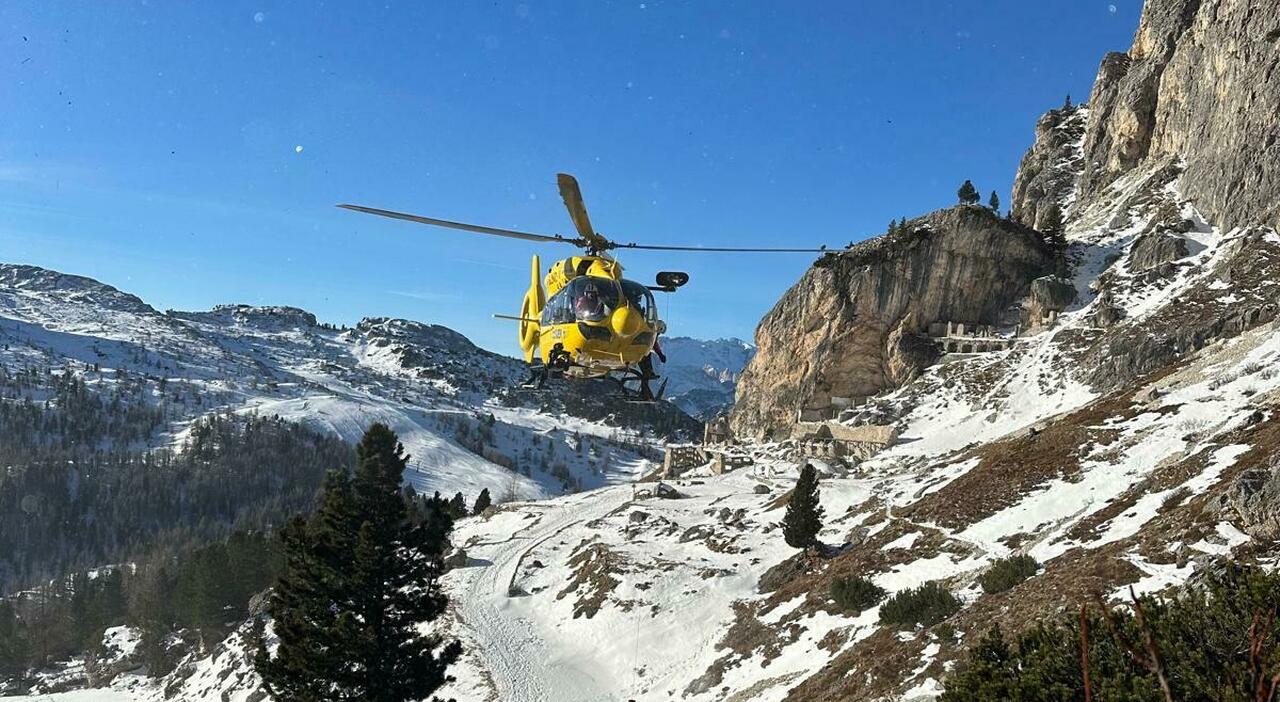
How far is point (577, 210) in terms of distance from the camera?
755 inches

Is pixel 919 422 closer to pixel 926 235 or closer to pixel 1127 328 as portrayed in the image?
pixel 1127 328

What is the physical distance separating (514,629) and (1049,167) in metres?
95.4

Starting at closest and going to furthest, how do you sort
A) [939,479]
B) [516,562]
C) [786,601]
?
[786,601] → [939,479] → [516,562]

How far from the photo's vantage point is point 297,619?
810 inches

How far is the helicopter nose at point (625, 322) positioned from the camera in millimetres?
18875

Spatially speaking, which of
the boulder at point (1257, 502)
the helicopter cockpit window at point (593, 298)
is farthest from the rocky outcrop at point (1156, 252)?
the helicopter cockpit window at point (593, 298)

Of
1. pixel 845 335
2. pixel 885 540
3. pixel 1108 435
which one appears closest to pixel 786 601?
pixel 885 540

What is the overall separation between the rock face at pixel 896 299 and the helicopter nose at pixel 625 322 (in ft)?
183

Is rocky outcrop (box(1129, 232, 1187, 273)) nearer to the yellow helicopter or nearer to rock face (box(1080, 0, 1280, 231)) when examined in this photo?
rock face (box(1080, 0, 1280, 231))

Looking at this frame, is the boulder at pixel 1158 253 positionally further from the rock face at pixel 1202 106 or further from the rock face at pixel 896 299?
the rock face at pixel 896 299

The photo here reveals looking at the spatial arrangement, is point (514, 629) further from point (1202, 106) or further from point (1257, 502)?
point (1202, 106)

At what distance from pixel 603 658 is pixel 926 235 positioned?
6102 centimetres

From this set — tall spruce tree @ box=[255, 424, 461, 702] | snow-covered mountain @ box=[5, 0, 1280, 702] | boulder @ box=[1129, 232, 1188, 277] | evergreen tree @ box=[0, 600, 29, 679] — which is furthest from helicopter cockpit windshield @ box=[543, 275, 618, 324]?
evergreen tree @ box=[0, 600, 29, 679]

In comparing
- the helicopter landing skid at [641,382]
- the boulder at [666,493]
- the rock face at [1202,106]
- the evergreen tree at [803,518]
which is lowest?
the boulder at [666,493]
